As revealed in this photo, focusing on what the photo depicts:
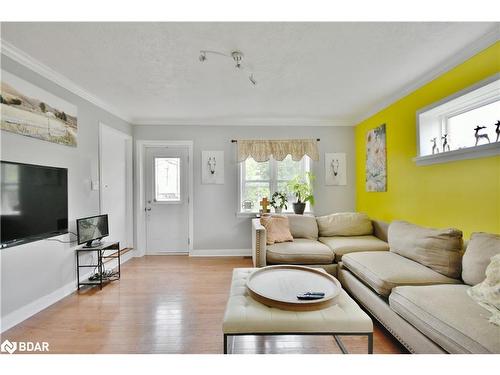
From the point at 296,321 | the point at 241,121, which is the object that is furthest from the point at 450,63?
the point at 241,121

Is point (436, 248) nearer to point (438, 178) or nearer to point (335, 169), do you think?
point (438, 178)

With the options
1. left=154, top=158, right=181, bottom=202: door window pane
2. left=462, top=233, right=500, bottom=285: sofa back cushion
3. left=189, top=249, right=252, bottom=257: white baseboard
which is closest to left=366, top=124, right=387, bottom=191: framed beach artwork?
left=462, top=233, right=500, bottom=285: sofa back cushion

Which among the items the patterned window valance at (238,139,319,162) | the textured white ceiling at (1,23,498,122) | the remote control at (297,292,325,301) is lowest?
the remote control at (297,292,325,301)

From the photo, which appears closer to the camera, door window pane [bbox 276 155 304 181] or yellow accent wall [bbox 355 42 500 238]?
yellow accent wall [bbox 355 42 500 238]

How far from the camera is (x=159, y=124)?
13.5 ft

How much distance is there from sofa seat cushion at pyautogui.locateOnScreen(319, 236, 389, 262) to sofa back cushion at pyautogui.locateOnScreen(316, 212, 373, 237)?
0.20 m

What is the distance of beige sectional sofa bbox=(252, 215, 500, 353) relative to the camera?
1271 millimetres

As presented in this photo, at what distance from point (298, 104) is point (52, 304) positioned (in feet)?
12.3

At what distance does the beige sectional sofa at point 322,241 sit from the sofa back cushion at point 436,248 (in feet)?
2.04

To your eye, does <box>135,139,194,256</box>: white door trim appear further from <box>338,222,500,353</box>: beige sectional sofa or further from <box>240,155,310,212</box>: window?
<box>338,222,500,353</box>: beige sectional sofa

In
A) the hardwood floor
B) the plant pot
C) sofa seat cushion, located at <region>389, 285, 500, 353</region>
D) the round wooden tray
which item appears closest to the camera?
sofa seat cushion, located at <region>389, 285, 500, 353</region>

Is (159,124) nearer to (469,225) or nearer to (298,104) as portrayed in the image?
(298,104)

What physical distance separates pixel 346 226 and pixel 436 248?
1468 mm
